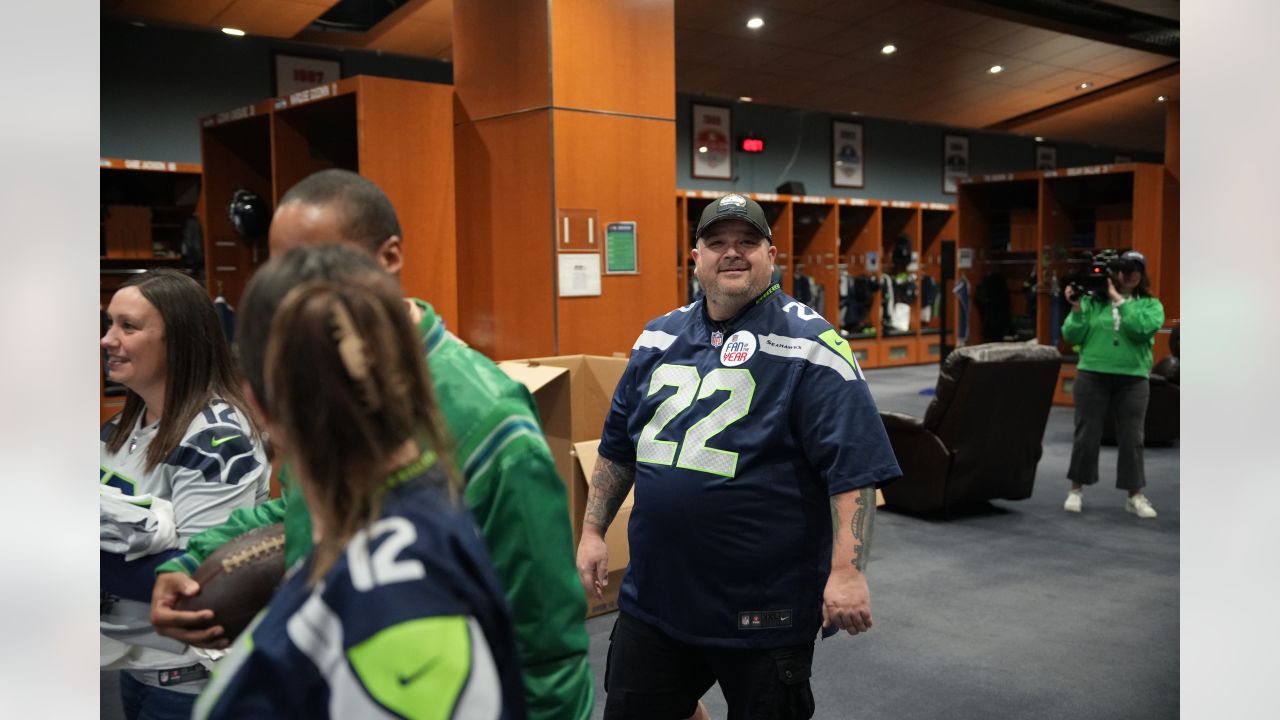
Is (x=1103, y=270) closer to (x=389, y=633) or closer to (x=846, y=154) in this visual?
(x=389, y=633)

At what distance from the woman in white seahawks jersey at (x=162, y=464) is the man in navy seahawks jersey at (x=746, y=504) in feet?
2.85

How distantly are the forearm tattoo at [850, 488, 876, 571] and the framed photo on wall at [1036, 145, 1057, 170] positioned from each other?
64.3ft

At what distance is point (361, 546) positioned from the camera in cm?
90

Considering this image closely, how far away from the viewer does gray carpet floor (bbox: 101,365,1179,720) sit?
362 cm

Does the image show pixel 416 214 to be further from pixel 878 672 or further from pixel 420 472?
pixel 420 472

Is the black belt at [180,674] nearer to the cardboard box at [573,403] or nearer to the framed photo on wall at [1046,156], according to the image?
the cardboard box at [573,403]

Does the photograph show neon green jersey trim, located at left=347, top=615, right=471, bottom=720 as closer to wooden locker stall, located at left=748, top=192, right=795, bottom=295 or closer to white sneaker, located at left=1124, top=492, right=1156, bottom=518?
white sneaker, located at left=1124, top=492, right=1156, bottom=518

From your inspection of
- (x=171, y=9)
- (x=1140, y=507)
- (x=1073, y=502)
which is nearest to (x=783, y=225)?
(x=171, y=9)

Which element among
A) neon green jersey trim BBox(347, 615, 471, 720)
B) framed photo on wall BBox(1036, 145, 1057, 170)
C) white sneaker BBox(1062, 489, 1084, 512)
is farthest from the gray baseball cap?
framed photo on wall BBox(1036, 145, 1057, 170)

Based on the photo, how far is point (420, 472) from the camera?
37.2 inches

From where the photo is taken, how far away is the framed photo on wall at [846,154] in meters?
16.5

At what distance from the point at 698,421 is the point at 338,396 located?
143 cm

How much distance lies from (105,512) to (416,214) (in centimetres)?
400

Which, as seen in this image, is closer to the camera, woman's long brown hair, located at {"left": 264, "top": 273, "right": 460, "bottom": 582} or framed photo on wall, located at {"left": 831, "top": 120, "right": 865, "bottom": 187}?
woman's long brown hair, located at {"left": 264, "top": 273, "right": 460, "bottom": 582}
